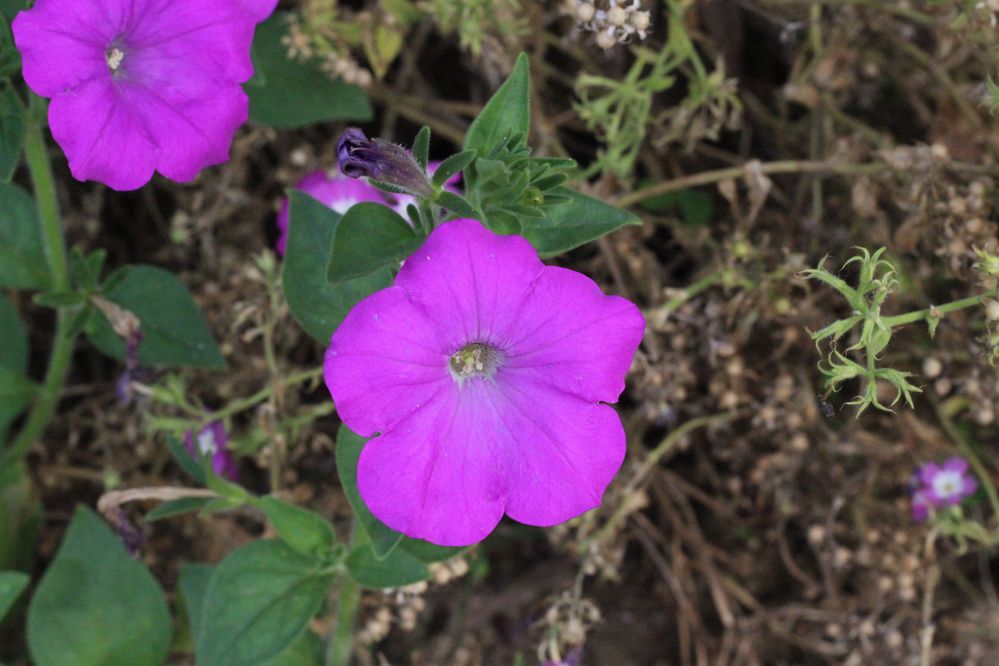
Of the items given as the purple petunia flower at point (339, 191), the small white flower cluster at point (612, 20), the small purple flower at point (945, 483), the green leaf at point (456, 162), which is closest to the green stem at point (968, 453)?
the small purple flower at point (945, 483)

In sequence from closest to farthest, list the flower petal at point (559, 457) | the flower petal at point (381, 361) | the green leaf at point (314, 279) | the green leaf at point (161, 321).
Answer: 1. the flower petal at point (381, 361)
2. the flower petal at point (559, 457)
3. the green leaf at point (314, 279)
4. the green leaf at point (161, 321)

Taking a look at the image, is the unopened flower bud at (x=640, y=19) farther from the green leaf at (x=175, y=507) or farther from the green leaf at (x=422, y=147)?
the green leaf at (x=175, y=507)

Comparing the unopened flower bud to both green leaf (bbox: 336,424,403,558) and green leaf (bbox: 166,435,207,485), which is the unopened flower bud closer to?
green leaf (bbox: 336,424,403,558)

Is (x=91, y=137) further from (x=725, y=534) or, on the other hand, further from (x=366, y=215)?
(x=725, y=534)

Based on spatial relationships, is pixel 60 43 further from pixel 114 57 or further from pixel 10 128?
pixel 10 128

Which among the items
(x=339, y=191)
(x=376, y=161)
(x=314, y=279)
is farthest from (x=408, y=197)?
(x=376, y=161)
